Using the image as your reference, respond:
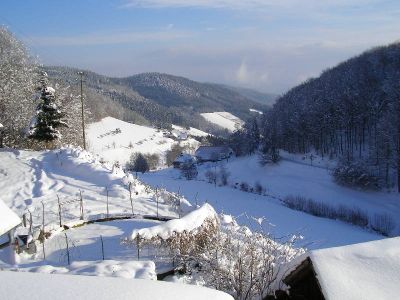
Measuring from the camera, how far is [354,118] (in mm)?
65062

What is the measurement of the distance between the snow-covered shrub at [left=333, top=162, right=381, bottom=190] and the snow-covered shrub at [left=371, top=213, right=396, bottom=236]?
785 cm

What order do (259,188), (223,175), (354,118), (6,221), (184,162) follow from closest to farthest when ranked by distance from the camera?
(6,221) → (259,188) → (223,175) → (354,118) → (184,162)

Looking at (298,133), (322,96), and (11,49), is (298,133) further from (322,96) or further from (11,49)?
(11,49)

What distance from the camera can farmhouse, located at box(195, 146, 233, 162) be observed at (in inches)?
3440

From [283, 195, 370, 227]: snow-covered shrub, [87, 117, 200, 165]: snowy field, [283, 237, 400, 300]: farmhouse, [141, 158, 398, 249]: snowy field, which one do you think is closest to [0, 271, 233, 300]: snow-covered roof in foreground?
[283, 237, 400, 300]: farmhouse

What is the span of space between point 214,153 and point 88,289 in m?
85.3

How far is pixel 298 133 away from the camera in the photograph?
7100cm

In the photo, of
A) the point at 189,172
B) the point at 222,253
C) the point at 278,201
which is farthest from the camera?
the point at 189,172

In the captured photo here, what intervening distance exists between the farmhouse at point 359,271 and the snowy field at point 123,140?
74.6 m

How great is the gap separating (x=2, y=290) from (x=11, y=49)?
3238cm

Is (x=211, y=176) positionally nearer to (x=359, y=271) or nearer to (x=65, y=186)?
(x=65, y=186)

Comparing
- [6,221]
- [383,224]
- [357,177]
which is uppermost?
[6,221]

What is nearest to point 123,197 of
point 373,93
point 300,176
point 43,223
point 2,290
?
point 43,223

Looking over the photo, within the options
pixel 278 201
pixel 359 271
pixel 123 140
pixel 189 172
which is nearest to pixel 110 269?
pixel 359 271
